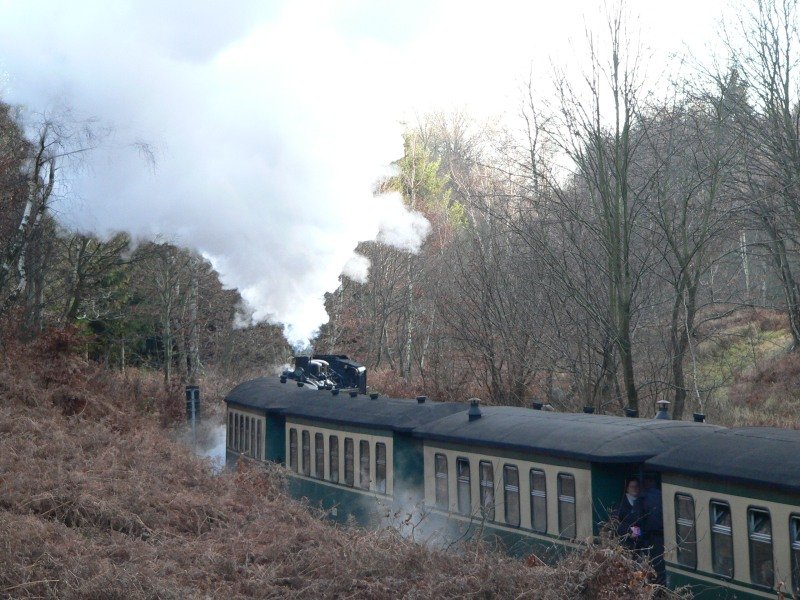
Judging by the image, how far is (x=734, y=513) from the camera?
7941 mm

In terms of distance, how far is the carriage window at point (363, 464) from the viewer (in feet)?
45.3

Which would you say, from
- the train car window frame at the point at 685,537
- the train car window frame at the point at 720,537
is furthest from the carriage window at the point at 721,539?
the train car window frame at the point at 685,537

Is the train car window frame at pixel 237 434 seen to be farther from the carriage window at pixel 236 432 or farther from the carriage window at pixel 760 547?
the carriage window at pixel 760 547

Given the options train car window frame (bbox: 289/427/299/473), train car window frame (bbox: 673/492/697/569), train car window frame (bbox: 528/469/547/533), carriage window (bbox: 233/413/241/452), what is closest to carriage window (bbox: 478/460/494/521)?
train car window frame (bbox: 528/469/547/533)

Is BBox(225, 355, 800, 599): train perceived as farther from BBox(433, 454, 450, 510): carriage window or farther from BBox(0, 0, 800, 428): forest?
BBox(0, 0, 800, 428): forest

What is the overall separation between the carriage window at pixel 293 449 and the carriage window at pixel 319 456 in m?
0.87

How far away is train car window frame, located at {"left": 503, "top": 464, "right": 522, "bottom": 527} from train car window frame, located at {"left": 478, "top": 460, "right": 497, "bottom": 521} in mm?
185

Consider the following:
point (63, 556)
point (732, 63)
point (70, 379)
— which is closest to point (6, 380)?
point (70, 379)

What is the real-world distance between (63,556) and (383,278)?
25914 millimetres

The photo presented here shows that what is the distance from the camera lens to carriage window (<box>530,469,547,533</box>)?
33.3ft

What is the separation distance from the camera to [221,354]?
36.8m

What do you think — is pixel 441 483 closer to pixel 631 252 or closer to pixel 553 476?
pixel 553 476

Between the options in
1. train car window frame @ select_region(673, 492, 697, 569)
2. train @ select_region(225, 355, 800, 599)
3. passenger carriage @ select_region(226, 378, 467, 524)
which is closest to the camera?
train @ select_region(225, 355, 800, 599)

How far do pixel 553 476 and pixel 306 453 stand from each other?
666 cm
